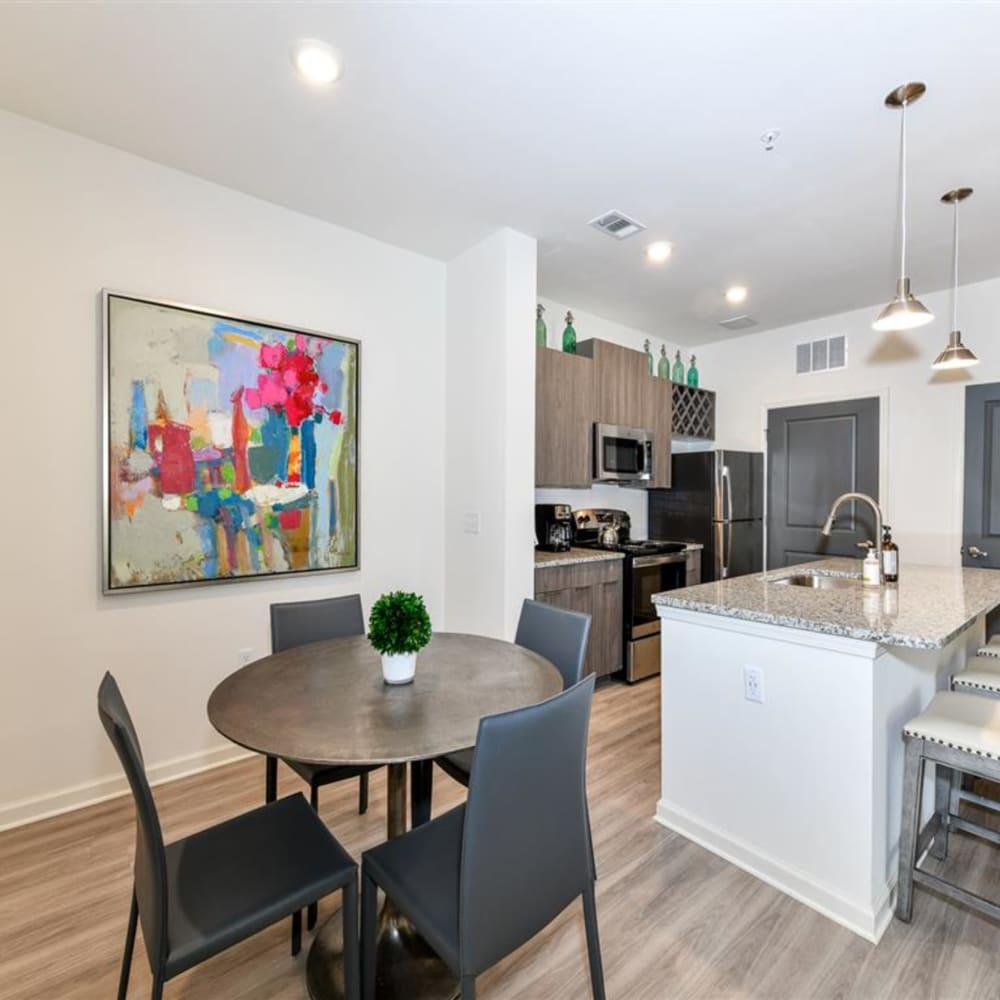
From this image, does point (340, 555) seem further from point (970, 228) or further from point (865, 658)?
point (970, 228)

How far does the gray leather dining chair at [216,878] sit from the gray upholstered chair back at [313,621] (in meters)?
0.77

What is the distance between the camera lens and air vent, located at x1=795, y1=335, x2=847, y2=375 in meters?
4.49

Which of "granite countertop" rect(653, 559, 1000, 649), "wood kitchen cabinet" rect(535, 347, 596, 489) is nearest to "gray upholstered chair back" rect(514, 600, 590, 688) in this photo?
"granite countertop" rect(653, 559, 1000, 649)

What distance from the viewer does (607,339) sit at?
4730 mm

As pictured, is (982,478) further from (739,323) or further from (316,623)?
(316,623)

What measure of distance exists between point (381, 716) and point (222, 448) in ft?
6.02

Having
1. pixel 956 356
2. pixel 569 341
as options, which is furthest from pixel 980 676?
pixel 569 341

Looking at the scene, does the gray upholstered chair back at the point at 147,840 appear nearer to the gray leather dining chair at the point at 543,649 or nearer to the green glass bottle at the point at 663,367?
the gray leather dining chair at the point at 543,649

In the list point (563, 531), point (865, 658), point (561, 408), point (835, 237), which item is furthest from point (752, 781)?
point (835, 237)

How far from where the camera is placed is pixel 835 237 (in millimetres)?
3105

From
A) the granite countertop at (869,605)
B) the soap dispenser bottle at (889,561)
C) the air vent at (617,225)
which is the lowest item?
the granite countertop at (869,605)

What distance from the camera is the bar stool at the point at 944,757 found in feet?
5.24

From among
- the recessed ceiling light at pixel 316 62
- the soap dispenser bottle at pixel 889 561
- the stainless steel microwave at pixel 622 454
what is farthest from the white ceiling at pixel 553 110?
the soap dispenser bottle at pixel 889 561

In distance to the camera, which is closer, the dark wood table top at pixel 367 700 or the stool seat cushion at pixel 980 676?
the dark wood table top at pixel 367 700
